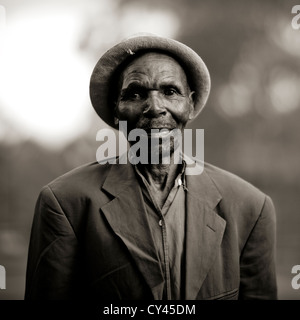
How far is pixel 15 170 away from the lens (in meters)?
3.31

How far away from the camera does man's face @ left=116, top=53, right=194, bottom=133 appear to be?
1744 mm

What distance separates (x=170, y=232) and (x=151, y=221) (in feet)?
0.24

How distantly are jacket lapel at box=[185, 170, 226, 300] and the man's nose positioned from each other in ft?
0.92

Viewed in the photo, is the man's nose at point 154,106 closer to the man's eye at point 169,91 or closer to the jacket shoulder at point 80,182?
the man's eye at point 169,91

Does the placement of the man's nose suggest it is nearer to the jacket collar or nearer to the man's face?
the man's face

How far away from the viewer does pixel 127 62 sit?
1854 millimetres

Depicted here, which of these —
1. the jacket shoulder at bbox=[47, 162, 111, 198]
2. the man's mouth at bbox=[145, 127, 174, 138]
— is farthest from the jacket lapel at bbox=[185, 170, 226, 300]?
the jacket shoulder at bbox=[47, 162, 111, 198]

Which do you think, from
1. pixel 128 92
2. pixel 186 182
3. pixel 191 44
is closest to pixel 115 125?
pixel 128 92

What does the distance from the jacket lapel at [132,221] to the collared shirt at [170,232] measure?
1.1 inches

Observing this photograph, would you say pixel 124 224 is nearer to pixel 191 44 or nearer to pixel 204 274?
pixel 204 274

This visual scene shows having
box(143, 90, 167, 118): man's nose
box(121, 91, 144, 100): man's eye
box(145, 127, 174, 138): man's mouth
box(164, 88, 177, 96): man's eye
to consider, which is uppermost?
box(164, 88, 177, 96): man's eye

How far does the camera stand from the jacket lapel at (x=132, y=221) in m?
1.67

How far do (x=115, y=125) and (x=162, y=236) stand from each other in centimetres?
48

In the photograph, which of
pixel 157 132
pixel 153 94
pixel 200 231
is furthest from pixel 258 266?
pixel 153 94
